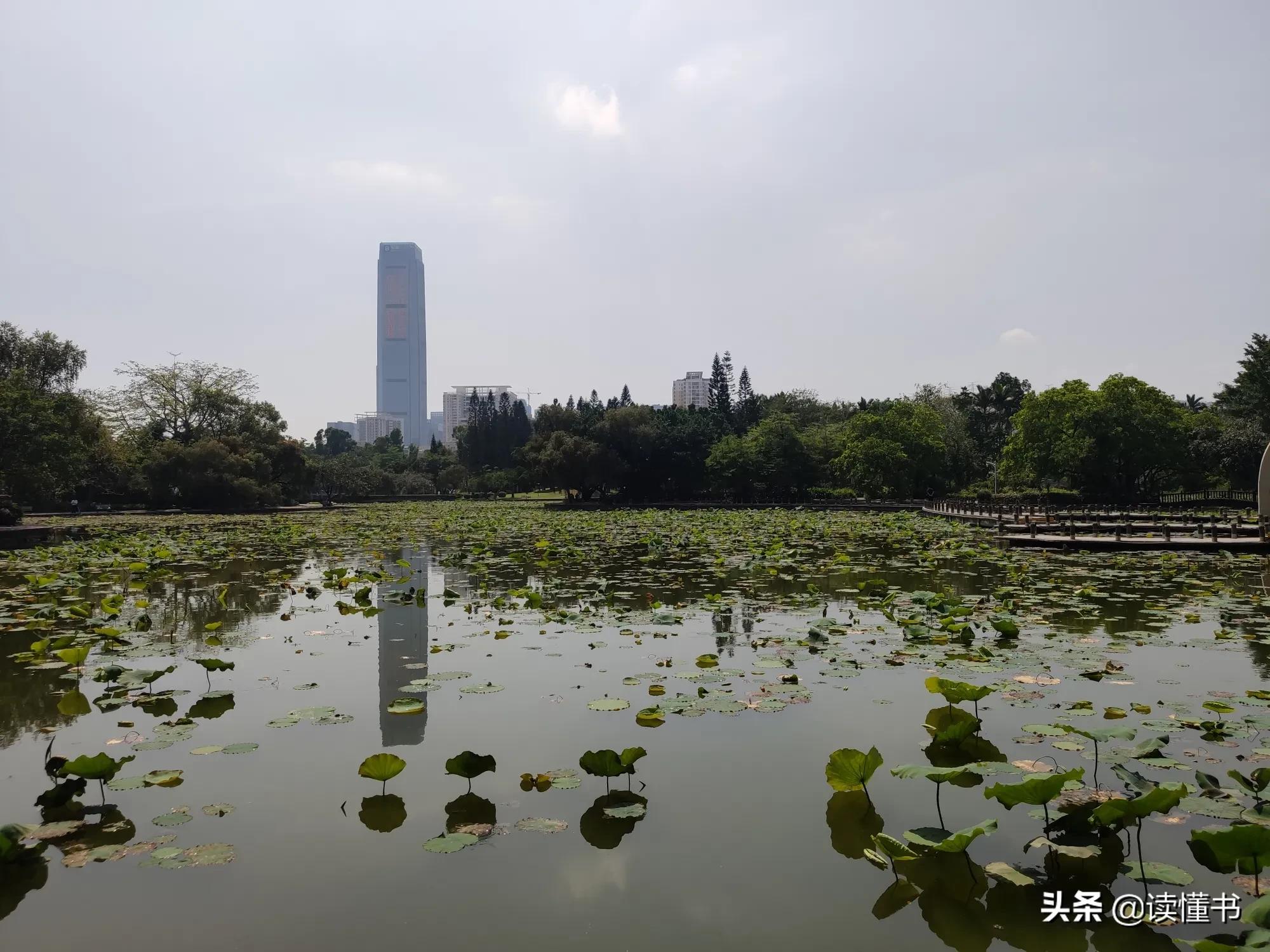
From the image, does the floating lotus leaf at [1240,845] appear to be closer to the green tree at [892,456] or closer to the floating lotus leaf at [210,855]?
the floating lotus leaf at [210,855]

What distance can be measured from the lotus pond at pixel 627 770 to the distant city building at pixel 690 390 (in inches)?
5494

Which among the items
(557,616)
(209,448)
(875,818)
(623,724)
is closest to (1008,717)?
(875,818)

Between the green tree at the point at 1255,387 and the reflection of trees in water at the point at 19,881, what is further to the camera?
the green tree at the point at 1255,387

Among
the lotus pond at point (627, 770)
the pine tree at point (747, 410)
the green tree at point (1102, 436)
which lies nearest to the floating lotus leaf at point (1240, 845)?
A: the lotus pond at point (627, 770)

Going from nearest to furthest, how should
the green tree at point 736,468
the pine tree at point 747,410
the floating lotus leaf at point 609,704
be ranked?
the floating lotus leaf at point 609,704 → the green tree at point 736,468 → the pine tree at point 747,410

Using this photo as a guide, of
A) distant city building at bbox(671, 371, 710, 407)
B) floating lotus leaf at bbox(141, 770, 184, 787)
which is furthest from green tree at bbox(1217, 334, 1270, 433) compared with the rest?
distant city building at bbox(671, 371, 710, 407)

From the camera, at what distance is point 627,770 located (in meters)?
3.96

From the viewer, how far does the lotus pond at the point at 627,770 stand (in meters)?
2.94

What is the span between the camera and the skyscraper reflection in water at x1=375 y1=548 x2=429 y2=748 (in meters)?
5.04

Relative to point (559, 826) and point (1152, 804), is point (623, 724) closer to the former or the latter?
point (559, 826)

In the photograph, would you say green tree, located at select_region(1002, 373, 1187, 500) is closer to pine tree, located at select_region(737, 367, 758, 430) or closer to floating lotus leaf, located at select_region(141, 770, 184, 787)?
pine tree, located at select_region(737, 367, 758, 430)

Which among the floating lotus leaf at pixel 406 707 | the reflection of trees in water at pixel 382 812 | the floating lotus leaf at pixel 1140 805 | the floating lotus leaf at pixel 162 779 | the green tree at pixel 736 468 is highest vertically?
the green tree at pixel 736 468

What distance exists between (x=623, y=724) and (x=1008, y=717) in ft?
8.30

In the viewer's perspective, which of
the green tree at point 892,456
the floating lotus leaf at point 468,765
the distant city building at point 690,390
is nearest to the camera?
the floating lotus leaf at point 468,765
